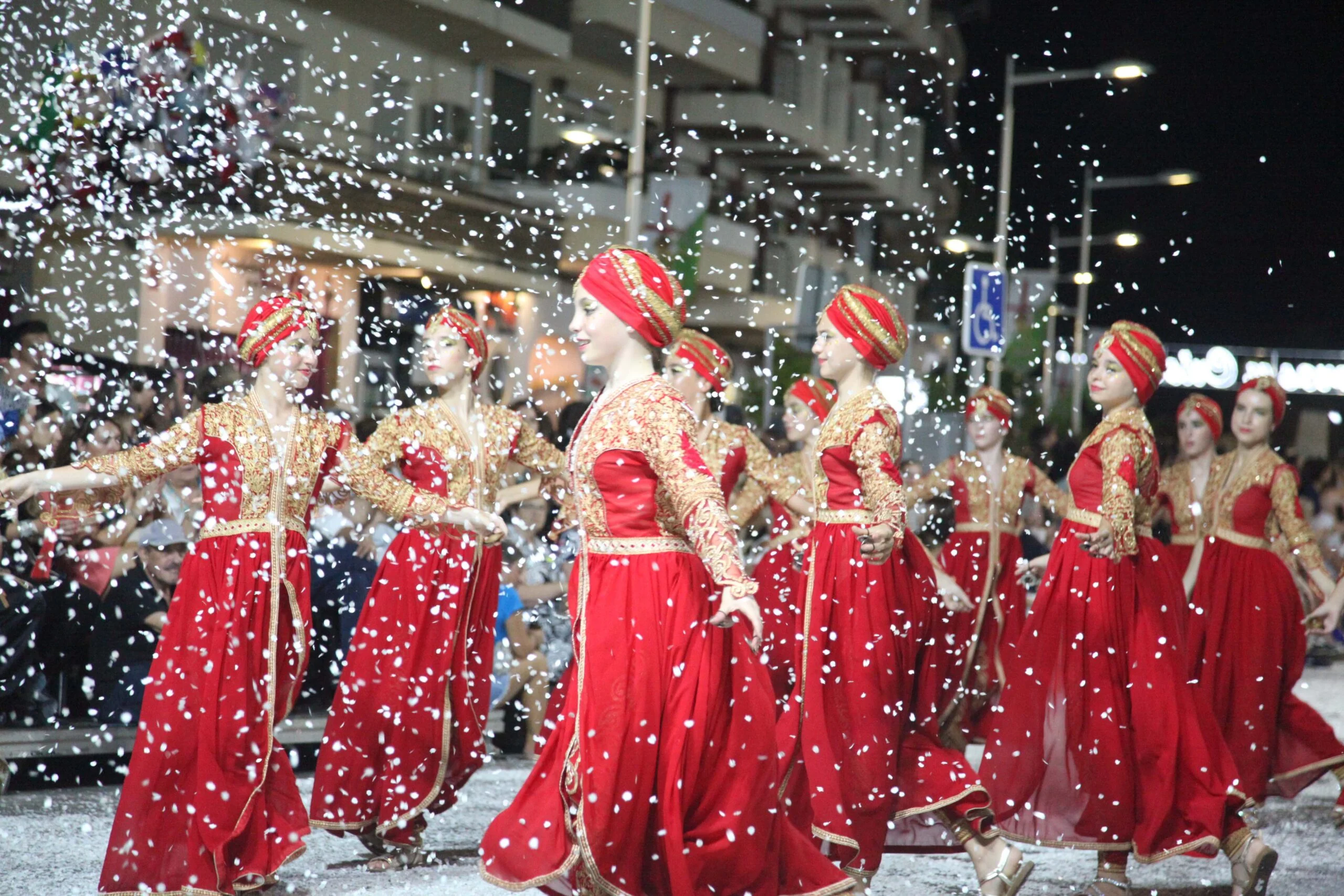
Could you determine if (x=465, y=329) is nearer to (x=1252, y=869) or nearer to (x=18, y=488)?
(x=18, y=488)

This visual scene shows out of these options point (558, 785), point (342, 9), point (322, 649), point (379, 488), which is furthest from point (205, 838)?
point (342, 9)

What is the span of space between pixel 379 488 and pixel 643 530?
5.63 feet

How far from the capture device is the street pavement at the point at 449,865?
15.2ft

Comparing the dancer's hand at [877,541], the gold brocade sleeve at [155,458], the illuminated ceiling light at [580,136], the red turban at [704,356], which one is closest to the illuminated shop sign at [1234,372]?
the illuminated ceiling light at [580,136]

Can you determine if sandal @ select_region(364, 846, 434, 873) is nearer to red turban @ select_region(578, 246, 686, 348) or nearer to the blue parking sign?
red turban @ select_region(578, 246, 686, 348)

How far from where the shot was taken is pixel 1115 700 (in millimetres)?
4805

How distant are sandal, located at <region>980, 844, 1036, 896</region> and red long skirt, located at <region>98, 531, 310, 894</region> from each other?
2176 mm

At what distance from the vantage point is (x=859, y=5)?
2005cm

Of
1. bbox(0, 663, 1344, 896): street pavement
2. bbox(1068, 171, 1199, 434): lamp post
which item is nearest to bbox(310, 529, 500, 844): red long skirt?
bbox(0, 663, 1344, 896): street pavement

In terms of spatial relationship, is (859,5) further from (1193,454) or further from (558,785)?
(558,785)

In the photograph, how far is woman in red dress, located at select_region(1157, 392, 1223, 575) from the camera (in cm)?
664

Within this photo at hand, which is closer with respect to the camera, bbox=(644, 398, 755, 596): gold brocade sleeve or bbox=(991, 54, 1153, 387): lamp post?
bbox=(644, 398, 755, 596): gold brocade sleeve

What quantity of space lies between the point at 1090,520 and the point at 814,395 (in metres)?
2.35

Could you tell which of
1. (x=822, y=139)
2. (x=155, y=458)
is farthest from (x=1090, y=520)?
(x=822, y=139)
